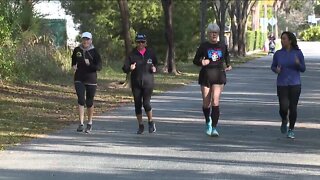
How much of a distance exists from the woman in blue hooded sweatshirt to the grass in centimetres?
399

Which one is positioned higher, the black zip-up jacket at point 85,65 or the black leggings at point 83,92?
the black zip-up jacket at point 85,65

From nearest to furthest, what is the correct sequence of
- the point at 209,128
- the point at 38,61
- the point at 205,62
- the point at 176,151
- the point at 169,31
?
the point at 176,151 < the point at 205,62 < the point at 209,128 < the point at 38,61 < the point at 169,31

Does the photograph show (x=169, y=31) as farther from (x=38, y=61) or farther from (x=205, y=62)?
(x=205, y=62)

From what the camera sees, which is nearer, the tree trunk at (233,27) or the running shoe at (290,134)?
the running shoe at (290,134)

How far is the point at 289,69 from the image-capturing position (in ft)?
35.9

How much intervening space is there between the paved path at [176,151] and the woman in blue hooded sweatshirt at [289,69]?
62cm

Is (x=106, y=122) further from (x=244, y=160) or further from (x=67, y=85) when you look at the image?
(x=67, y=85)

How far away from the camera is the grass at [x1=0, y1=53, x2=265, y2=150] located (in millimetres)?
12250

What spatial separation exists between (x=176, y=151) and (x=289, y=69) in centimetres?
232

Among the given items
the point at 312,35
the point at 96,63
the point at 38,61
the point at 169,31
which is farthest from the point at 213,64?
the point at 312,35

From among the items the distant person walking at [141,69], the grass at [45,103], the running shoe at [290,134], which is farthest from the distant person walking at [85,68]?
the running shoe at [290,134]

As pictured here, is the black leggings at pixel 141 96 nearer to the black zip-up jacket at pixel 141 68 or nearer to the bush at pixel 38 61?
the black zip-up jacket at pixel 141 68

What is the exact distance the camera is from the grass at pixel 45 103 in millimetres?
12250

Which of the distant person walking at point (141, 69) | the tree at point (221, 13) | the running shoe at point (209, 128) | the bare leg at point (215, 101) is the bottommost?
the running shoe at point (209, 128)
